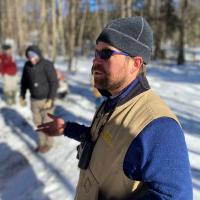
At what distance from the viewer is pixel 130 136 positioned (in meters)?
1.70

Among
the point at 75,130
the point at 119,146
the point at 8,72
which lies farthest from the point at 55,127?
the point at 8,72

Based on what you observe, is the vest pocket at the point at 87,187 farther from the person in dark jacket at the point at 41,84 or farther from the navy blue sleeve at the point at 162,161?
the person in dark jacket at the point at 41,84

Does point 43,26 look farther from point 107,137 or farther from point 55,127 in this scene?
point 107,137

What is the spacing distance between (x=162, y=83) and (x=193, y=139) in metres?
6.55

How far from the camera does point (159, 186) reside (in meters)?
1.60

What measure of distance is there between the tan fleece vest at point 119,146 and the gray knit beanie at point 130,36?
195mm

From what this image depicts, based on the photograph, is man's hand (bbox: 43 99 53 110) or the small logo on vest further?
man's hand (bbox: 43 99 53 110)

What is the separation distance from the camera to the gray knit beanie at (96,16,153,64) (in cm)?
189

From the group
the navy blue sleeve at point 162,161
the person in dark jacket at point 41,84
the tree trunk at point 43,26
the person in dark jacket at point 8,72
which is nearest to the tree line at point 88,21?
the tree trunk at point 43,26

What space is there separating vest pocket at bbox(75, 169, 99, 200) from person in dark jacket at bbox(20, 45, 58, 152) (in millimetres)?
4969

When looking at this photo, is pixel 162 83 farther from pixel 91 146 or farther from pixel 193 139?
pixel 91 146

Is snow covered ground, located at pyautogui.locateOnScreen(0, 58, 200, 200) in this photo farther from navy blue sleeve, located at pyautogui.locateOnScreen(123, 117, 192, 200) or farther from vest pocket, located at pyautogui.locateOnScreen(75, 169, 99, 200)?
navy blue sleeve, located at pyautogui.locateOnScreen(123, 117, 192, 200)

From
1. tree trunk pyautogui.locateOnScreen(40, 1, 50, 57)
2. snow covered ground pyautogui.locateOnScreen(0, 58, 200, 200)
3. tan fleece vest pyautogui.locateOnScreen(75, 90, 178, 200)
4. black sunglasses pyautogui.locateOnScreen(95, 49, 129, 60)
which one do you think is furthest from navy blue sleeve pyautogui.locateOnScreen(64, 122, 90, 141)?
tree trunk pyautogui.locateOnScreen(40, 1, 50, 57)

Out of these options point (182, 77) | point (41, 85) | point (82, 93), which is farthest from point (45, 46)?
point (41, 85)
